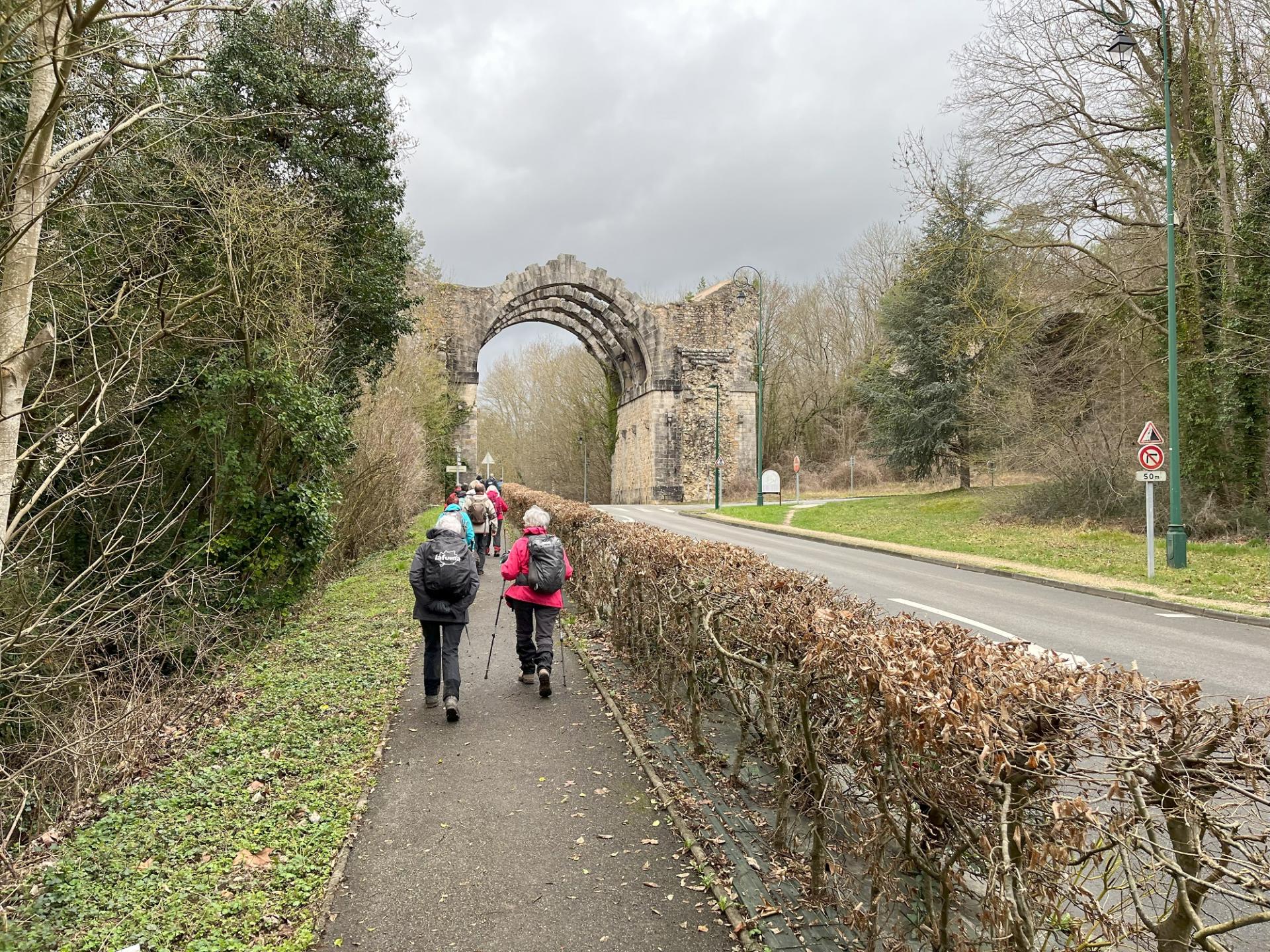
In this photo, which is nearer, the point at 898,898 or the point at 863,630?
the point at 898,898

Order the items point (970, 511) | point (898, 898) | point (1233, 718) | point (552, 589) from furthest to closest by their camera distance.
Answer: point (970, 511) < point (552, 589) < point (898, 898) < point (1233, 718)

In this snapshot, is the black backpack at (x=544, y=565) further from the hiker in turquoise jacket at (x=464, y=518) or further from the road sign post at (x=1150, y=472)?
the road sign post at (x=1150, y=472)

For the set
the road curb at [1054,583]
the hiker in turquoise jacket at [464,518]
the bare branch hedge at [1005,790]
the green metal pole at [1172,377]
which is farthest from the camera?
the green metal pole at [1172,377]

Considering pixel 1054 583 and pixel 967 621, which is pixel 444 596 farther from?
pixel 1054 583

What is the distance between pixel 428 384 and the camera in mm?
25281

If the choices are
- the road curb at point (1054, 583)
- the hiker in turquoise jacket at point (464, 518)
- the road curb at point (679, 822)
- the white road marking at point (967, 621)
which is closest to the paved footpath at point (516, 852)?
the road curb at point (679, 822)

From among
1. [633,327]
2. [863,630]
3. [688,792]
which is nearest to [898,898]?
[863,630]

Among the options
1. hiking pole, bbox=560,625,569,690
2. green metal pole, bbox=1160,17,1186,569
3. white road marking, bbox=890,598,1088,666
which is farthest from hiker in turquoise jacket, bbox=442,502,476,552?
green metal pole, bbox=1160,17,1186,569

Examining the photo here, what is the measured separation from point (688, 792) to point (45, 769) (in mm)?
4271

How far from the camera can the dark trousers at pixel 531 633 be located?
654cm

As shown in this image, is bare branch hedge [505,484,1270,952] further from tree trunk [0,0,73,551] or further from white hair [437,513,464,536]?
tree trunk [0,0,73,551]

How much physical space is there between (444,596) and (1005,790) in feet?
15.4

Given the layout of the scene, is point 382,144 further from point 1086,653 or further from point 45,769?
point 1086,653

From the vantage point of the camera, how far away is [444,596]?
19.8 ft
